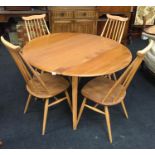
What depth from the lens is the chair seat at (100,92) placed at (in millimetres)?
1694

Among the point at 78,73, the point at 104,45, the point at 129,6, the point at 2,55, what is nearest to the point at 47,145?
the point at 78,73

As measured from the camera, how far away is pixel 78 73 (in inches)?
59.4

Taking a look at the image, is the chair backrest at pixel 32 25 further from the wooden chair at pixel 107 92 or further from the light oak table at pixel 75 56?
the wooden chair at pixel 107 92

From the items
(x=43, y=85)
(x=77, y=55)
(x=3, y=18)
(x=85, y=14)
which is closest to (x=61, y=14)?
(x=85, y=14)

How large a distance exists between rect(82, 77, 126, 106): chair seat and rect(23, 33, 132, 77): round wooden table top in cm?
29

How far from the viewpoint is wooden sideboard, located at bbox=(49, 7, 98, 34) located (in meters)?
3.25

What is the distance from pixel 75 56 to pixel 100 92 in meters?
0.43

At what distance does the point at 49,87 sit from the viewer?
1.84 m

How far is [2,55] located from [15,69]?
63 centimetres

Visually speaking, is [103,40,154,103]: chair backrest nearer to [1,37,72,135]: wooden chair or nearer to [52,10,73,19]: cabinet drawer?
[1,37,72,135]: wooden chair

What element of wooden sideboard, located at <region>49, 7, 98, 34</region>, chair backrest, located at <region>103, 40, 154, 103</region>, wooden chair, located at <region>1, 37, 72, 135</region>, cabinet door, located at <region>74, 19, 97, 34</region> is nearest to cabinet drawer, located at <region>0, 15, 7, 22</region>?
wooden sideboard, located at <region>49, 7, 98, 34</region>

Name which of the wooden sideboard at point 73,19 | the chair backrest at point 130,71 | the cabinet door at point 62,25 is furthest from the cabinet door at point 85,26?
the chair backrest at point 130,71

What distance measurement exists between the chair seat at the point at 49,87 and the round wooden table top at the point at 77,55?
0.94 ft

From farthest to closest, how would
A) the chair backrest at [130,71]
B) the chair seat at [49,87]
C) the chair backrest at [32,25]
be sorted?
1. the chair backrest at [32,25]
2. the chair seat at [49,87]
3. the chair backrest at [130,71]
